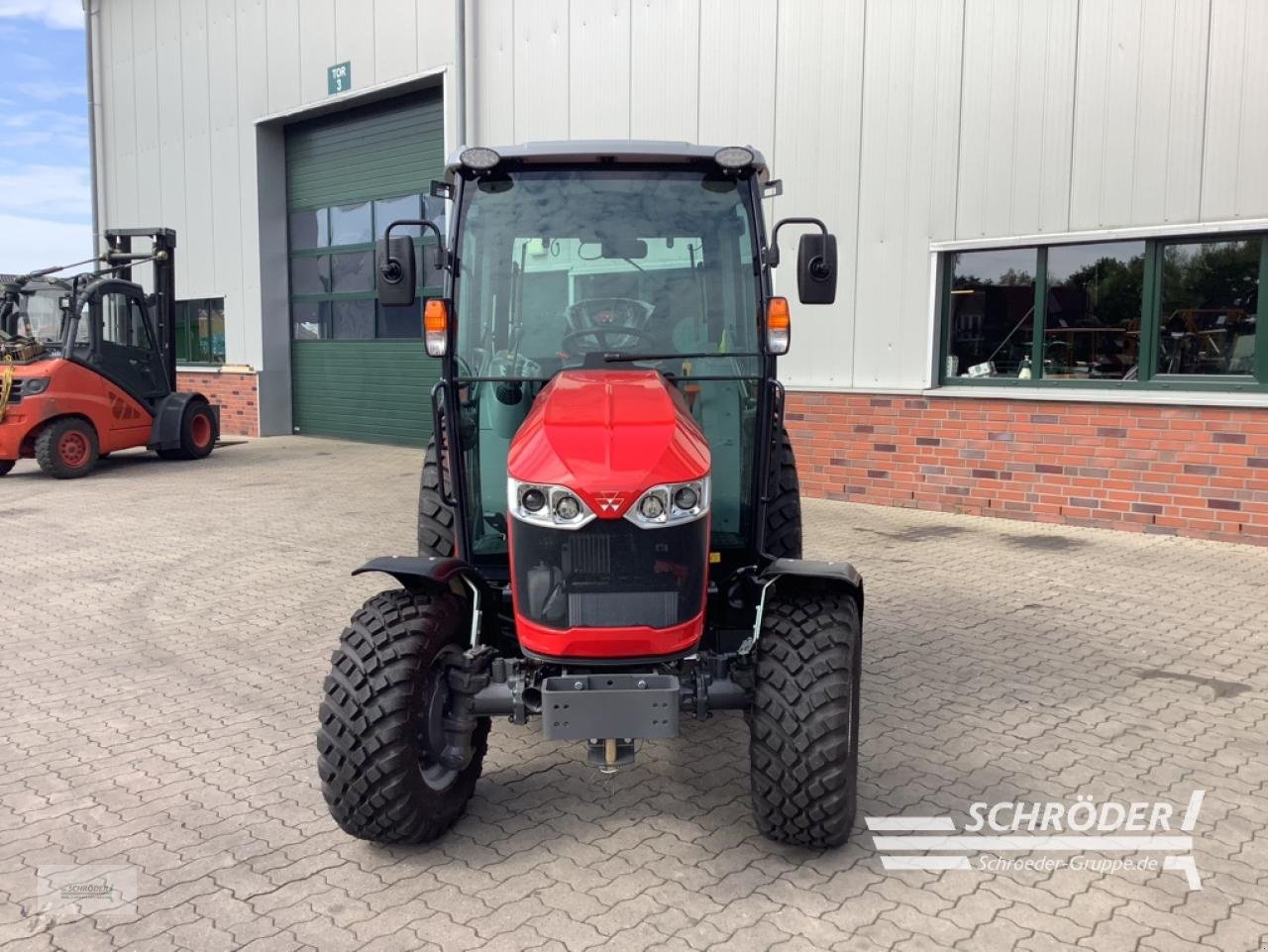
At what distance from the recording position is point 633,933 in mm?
2941

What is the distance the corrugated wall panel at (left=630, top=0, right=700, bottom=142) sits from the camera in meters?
11.2

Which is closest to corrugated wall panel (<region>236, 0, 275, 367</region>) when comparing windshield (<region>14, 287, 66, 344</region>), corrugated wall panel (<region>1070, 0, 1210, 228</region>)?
windshield (<region>14, 287, 66, 344</region>)

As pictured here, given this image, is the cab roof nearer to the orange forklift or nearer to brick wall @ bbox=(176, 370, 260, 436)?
the orange forklift

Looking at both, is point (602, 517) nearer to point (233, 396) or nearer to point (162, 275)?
point (162, 275)

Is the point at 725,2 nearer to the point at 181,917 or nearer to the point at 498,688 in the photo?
the point at 498,688

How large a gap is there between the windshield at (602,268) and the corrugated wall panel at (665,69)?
297 inches

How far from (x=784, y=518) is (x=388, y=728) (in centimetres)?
237

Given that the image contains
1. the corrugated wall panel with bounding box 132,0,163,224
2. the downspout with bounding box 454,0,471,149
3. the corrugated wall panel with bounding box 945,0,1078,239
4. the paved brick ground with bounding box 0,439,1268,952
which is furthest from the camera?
the corrugated wall panel with bounding box 132,0,163,224

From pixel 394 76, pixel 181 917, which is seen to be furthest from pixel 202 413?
pixel 181 917

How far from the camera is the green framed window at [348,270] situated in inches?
626

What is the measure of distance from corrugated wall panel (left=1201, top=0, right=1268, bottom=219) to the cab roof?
5747mm

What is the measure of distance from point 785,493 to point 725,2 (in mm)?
7712

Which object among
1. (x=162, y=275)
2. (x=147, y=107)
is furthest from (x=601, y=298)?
(x=147, y=107)

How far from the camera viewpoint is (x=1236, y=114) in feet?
26.0
